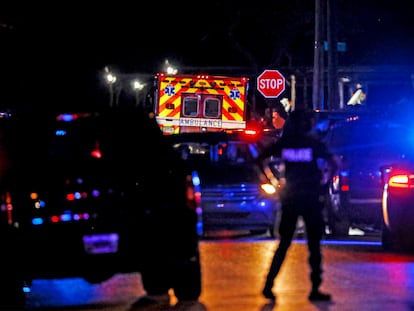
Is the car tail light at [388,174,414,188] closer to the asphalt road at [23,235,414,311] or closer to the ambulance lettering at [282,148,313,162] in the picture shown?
the asphalt road at [23,235,414,311]

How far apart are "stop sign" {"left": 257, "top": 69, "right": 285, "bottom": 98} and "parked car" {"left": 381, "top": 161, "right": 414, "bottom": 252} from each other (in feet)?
31.8

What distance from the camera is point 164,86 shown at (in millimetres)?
22188

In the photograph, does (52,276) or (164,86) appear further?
(164,86)

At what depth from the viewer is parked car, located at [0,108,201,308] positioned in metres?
7.89

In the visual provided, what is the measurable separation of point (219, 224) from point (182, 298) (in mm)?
4779

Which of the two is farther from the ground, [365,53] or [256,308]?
[365,53]

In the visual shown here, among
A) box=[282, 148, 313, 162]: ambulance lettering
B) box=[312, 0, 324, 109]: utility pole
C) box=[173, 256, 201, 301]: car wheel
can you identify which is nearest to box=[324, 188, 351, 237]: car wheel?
box=[282, 148, 313, 162]: ambulance lettering

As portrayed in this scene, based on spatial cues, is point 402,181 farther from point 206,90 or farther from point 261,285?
point 206,90

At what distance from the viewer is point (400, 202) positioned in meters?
11.5

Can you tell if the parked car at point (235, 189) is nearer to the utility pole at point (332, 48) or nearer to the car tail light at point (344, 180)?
the car tail light at point (344, 180)

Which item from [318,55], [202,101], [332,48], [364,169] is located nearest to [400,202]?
[364,169]

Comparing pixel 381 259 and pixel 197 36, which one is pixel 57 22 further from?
pixel 381 259

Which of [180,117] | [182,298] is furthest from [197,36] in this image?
[182,298]

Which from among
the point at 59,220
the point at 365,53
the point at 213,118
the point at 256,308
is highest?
the point at 365,53
